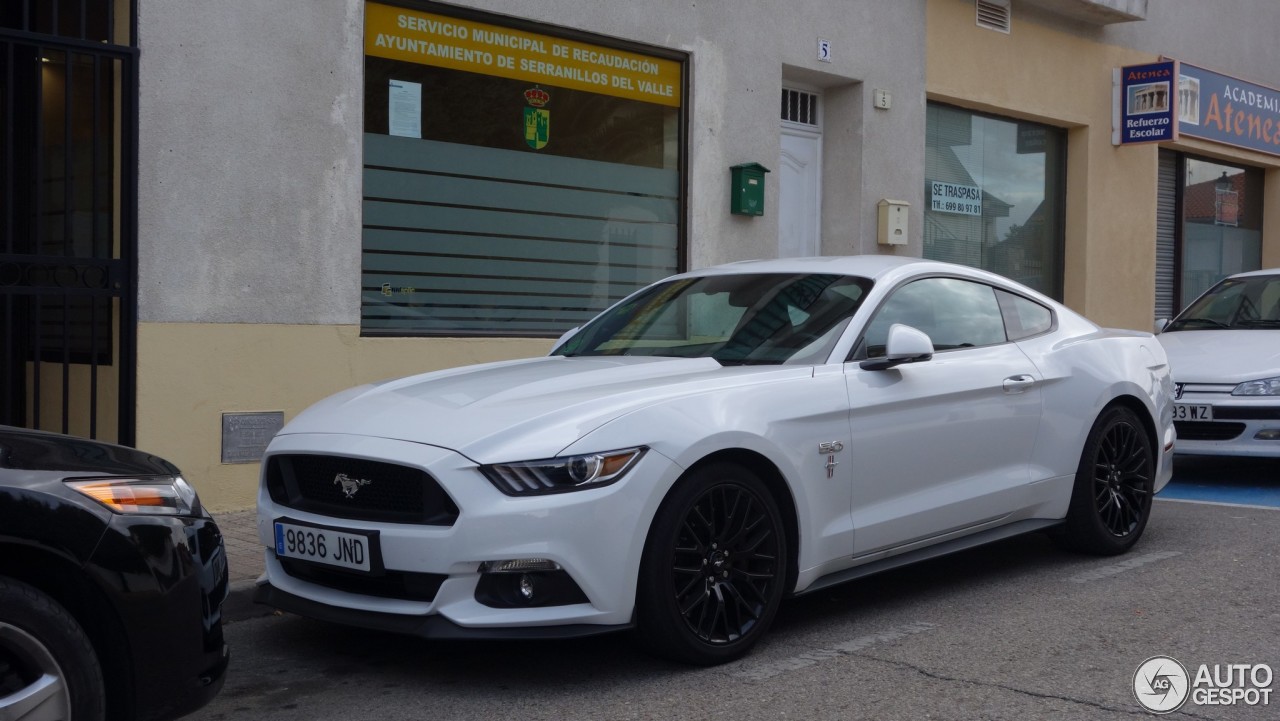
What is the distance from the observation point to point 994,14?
13.7 metres

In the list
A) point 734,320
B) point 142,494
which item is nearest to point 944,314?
point 734,320

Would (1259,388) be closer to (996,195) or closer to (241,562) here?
(996,195)

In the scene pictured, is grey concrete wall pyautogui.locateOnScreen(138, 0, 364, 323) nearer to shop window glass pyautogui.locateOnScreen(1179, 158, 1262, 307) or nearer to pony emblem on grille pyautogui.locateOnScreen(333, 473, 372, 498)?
pony emblem on grille pyautogui.locateOnScreen(333, 473, 372, 498)

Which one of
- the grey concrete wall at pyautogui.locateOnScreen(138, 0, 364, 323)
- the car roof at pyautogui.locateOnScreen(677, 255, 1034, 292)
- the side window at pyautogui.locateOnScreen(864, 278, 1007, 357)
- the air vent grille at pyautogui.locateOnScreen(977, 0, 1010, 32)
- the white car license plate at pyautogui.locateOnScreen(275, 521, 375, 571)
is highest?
the air vent grille at pyautogui.locateOnScreen(977, 0, 1010, 32)

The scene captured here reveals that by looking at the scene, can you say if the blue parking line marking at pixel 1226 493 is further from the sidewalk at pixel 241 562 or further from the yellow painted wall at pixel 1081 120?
the sidewalk at pixel 241 562

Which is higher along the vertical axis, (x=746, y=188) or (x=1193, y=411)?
(x=746, y=188)

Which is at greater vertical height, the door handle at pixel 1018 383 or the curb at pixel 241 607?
the door handle at pixel 1018 383

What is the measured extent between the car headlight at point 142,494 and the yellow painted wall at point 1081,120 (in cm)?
1054

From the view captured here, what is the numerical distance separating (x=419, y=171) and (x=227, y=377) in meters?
2.08

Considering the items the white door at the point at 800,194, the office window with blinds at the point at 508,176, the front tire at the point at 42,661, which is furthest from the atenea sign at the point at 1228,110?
the front tire at the point at 42,661

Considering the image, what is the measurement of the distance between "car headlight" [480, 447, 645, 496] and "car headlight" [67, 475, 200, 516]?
0.96 meters

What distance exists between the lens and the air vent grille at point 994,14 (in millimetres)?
13495

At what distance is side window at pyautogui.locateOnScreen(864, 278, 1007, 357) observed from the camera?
5.48 m

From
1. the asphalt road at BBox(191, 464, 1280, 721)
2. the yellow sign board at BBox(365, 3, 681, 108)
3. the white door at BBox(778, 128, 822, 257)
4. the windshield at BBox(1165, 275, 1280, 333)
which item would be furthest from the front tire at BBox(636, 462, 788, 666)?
the white door at BBox(778, 128, 822, 257)
